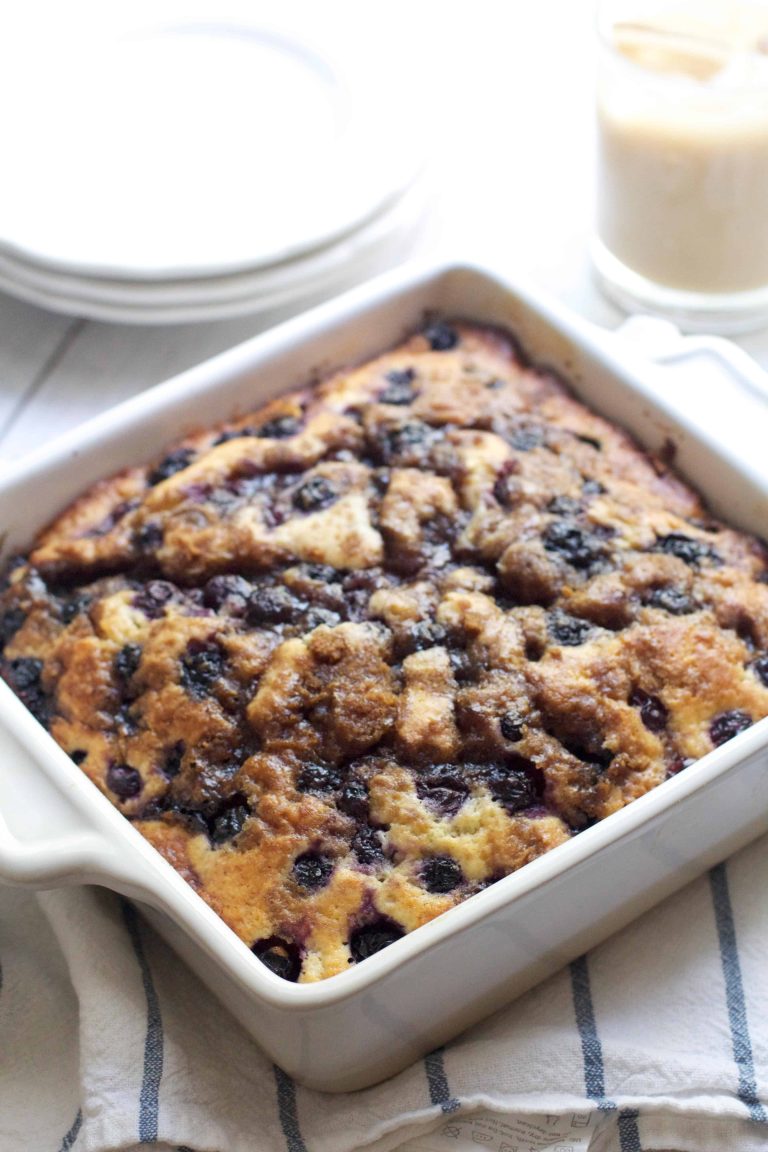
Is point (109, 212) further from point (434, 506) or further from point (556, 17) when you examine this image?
point (556, 17)

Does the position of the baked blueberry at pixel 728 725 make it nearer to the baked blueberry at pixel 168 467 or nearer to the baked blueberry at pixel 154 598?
the baked blueberry at pixel 154 598

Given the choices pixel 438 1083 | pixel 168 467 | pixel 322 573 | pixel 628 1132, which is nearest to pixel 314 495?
pixel 322 573

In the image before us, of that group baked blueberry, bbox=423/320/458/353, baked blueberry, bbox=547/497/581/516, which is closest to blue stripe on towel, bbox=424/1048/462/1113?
baked blueberry, bbox=547/497/581/516

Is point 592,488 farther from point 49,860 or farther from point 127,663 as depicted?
point 49,860

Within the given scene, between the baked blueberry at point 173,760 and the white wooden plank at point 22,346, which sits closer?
the baked blueberry at point 173,760

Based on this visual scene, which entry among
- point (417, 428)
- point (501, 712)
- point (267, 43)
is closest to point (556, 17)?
point (267, 43)

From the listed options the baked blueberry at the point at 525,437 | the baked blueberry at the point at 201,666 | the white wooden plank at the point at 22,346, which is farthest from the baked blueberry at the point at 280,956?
the white wooden plank at the point at 22,346

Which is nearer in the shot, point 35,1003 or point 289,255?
point 35,1003

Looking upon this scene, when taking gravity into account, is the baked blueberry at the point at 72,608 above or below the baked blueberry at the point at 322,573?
below
